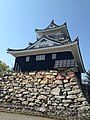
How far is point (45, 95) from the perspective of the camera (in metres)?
13.2

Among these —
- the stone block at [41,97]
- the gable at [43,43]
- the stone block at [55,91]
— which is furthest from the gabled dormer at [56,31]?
the stone block at [41,97]

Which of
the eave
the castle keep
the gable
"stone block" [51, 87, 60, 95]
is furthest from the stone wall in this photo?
the eave

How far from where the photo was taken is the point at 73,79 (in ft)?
43.6

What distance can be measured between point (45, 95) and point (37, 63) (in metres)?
8.22

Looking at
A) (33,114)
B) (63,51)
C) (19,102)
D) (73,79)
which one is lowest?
(33,114)

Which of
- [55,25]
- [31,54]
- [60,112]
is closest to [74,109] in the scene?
[60,112]

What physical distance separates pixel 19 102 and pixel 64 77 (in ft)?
13.7

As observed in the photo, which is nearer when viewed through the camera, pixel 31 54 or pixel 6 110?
pixel 6 110

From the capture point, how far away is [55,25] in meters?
27.5

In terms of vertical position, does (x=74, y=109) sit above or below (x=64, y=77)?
below

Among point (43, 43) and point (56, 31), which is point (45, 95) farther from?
point (56, 31)

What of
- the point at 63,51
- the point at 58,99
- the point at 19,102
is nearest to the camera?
the point at 58,99

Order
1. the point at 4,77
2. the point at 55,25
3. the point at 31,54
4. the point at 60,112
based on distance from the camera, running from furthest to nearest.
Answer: the point at 55,25, the point at 31,54, the point at 4,77, the point at 60,112

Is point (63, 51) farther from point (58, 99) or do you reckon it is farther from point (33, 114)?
point (33, 114)
